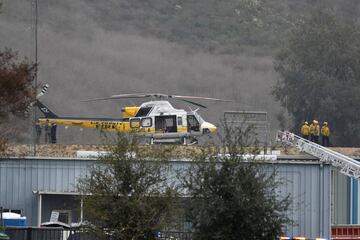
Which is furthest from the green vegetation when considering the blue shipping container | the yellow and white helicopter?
the yellow and white helicopter

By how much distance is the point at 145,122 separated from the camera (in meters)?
53.8

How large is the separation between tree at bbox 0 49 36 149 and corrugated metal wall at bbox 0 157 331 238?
612 inches

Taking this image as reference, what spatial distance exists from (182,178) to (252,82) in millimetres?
55232

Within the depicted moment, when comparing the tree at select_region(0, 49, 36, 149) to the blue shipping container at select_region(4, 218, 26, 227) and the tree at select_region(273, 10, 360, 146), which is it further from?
the tree at select_region(273, 10, 360, 146)

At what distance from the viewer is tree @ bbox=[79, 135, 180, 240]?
29.4m

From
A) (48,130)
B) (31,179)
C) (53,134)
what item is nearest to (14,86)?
(31,179)

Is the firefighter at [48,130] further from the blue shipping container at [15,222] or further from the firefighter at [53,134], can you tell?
the blue shipping container at [15,222]

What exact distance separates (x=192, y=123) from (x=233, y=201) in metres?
25.8

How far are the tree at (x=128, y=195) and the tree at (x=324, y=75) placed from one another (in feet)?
142

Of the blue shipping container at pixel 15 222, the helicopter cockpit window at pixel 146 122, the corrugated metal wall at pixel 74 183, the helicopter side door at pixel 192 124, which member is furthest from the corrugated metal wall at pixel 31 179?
the helicopter side door at pixel 192 124

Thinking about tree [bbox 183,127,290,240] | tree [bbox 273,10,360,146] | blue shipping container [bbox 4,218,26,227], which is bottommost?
blue shipping container [bbox 4,218,26,227]

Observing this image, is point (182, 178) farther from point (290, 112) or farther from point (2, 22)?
point (2, 22)

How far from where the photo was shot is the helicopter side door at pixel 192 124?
54.1 m

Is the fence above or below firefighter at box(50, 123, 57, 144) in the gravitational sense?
below
